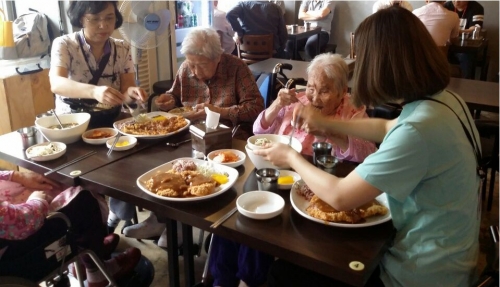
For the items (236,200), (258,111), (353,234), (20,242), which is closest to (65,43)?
(258,111)

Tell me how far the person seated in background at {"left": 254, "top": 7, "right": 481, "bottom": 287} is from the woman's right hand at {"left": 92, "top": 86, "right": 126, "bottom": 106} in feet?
3.77

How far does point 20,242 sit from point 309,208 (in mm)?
951

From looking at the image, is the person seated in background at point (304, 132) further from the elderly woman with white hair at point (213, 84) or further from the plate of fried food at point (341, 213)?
the plate of fried food at point (341, 213)

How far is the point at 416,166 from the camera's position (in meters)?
1.08

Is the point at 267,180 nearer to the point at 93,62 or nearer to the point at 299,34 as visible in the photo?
the point at 93,62

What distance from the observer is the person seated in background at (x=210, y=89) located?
7.55 feet

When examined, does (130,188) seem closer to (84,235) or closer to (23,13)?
(84,235)

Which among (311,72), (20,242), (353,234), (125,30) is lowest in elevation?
(20,242)

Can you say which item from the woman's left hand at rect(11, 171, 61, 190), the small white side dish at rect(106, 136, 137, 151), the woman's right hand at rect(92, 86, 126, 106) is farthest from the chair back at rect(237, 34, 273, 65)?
the woman's left hand at rect(11, 171, 61, 190)

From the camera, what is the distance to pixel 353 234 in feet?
3.94

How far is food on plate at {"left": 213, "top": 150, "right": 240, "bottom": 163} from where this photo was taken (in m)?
1.67

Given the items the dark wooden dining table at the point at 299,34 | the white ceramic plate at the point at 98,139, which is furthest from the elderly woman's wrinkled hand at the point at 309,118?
the dark wooden dining table at the point at 299,34

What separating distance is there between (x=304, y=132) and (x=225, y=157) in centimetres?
51

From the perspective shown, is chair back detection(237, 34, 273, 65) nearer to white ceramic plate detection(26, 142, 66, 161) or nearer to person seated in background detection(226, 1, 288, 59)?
person seated in background detection(226, 1, 288, 59)
